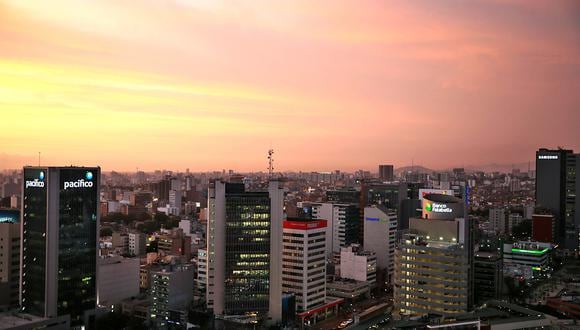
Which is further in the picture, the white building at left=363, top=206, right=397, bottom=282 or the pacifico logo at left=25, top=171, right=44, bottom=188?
the white building at left=363, top=206, right=397, bottom=282

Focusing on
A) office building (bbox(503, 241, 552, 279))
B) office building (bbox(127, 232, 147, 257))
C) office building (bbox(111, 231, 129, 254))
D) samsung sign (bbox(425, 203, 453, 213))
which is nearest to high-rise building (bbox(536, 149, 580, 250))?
office building (bbox(503, 241, 552, 279))

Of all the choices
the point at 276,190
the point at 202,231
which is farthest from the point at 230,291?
the point at 202,231

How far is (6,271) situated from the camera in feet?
60.5

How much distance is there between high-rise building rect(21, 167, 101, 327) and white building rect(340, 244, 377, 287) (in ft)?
38.4

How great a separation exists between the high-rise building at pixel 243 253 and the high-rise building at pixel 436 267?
412cm

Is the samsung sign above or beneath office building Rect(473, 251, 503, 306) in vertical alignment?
above

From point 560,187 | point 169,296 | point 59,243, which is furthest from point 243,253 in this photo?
point 560,187

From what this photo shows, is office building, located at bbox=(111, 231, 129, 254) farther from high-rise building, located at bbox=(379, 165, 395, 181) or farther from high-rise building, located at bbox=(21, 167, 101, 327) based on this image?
high-rise building, located at bbox=(379, 165, 395, 181)

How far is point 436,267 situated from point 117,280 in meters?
11.1

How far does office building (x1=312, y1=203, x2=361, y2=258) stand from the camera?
32.7m

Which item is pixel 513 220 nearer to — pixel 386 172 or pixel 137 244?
pixel 137 244

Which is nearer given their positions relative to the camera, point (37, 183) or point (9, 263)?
point (37, 183)

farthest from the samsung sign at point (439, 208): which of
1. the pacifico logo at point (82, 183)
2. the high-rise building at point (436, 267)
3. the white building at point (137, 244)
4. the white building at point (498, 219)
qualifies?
the white building at point (498, 219)

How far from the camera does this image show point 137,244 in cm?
3156
